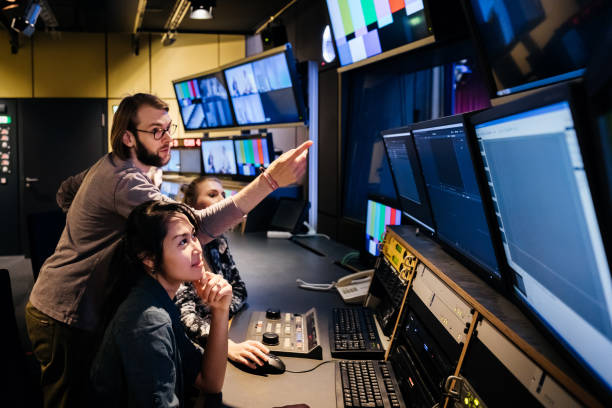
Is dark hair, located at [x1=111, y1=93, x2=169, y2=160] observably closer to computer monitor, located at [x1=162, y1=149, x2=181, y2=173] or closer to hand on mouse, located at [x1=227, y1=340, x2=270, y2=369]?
hand on mouse, located at [x1=227, y1=340, x2=270, y2=369]

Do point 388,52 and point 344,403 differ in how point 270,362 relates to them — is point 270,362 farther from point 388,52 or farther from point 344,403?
point 388,52

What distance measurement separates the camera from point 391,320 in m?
1.57

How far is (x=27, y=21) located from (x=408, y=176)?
339cm

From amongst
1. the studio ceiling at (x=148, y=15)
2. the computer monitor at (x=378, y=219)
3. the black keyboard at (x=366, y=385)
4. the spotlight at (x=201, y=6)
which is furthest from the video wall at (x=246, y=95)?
the black keyboard at (x=366, y=385)

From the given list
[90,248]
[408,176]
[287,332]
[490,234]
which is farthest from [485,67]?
[90,248]

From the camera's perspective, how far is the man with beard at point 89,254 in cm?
151

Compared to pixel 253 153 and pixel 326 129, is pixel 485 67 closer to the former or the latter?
pixel 326 129

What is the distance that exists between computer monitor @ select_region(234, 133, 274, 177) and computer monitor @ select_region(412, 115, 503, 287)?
218 centimetres

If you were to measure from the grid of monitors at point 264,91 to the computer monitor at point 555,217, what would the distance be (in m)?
2.54

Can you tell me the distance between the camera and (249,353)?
1407 millimetres

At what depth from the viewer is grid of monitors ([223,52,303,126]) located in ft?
10.9

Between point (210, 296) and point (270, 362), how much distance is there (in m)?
0.26

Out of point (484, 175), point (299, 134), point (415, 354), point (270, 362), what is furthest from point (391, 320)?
point (299, 134)

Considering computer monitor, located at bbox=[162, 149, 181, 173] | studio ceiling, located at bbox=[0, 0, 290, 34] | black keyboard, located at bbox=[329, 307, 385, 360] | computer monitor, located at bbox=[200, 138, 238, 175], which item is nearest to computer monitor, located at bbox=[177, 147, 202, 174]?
computer monitor, located at bbox=[162, 149, 181, 173]
